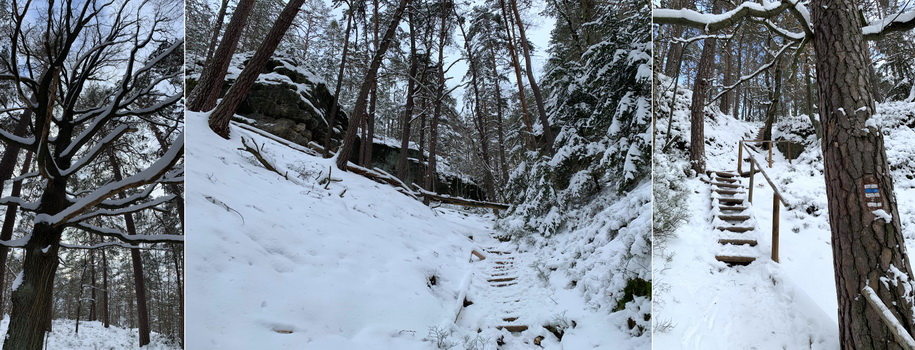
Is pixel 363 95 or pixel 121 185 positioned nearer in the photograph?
pixel 121 185

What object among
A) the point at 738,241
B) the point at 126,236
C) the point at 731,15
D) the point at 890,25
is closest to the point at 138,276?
the point at 126,236

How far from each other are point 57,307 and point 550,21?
6.62ft

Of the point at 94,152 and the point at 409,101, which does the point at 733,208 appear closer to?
the point at 409,101

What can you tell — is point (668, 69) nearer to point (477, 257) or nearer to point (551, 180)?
point (551, 180)

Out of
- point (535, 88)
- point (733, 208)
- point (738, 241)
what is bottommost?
point (738, 241)

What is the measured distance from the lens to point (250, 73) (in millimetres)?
1085

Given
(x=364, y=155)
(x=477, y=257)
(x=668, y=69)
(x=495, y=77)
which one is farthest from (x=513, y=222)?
(x=668, y=69)

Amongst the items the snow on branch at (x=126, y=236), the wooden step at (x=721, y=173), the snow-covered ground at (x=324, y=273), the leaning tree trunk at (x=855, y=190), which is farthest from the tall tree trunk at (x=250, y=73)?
the wooden step at (x=721, y=173)

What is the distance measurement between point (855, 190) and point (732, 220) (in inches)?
55.7

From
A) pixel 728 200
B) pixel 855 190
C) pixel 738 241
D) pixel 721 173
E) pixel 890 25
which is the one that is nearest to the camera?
pixel 855 190

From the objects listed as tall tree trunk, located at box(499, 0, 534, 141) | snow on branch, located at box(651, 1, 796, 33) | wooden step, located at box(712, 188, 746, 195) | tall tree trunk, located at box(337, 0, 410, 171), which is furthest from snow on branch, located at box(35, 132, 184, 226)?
wooden step, located at box(712, 188, 746, 195)

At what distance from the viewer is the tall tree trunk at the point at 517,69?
1704 millimetres

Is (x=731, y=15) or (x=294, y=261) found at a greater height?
(x=731, y=15)

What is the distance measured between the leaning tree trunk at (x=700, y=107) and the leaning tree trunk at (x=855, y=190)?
812mm
